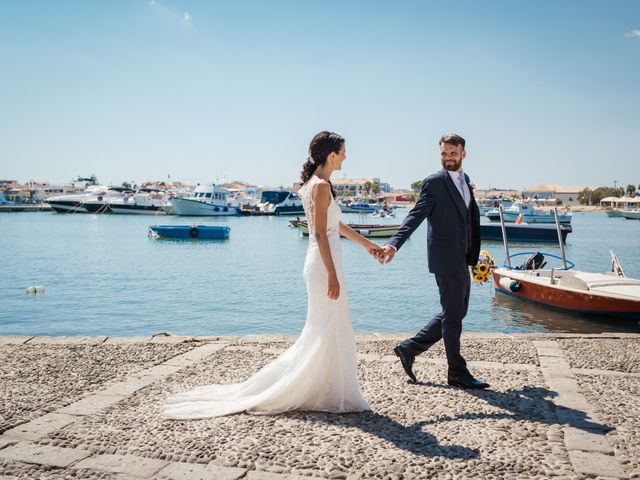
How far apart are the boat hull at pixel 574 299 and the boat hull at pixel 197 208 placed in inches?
2601

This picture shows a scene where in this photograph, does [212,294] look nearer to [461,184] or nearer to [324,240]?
[461,184]

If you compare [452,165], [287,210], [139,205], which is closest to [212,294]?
[452,165]

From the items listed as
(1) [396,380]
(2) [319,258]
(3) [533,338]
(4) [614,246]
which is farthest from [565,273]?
(4) [614,246]

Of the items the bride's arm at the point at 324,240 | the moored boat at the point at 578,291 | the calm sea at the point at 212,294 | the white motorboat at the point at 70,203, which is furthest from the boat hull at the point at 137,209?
the bride's arm at the point at 324,240

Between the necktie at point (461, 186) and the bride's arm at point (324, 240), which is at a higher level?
the necktie at point (461, 186)

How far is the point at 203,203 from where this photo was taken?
79.9 m

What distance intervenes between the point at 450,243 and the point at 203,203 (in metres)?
76.9

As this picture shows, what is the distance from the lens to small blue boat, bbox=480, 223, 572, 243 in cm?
4431

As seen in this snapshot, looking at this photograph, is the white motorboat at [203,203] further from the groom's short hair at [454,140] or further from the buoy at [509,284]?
the groom's short hair at [454,140]

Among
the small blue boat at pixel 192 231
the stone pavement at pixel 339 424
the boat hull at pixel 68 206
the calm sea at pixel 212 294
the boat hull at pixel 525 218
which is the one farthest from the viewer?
the boat hull at pixel 68 206

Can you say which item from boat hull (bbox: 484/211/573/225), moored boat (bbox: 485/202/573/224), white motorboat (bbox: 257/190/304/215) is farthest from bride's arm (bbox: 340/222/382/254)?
white motorboat (bbox: 257/190/304/215)

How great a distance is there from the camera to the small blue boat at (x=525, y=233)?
44312mm

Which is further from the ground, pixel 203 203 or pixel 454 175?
pixel 203 203

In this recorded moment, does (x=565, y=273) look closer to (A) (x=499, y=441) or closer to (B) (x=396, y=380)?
(B) (x=396, y=380)
